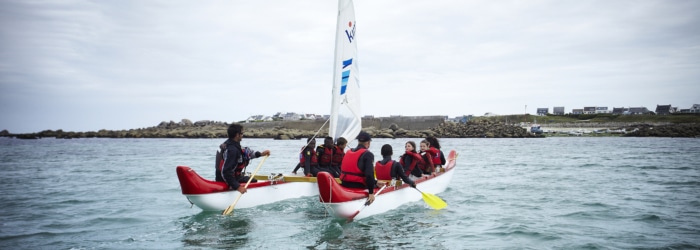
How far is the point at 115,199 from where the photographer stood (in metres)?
14.3

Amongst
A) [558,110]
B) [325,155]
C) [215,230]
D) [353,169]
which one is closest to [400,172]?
[353,169]

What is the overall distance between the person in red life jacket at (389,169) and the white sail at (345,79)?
386cm

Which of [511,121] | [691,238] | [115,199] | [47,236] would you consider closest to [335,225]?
[47,236]

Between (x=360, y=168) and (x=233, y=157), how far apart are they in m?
2.84

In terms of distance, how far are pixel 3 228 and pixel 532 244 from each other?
437 inches

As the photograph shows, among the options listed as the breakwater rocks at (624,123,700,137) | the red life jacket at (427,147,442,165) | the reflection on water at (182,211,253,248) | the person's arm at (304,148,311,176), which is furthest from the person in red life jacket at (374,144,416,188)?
the breakwater rocks at (624,123,700,137)

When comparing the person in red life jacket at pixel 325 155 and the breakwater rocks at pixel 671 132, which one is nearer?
the person in red life jacket at pixel 325 155

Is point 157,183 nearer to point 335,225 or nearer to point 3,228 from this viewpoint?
point 3,228

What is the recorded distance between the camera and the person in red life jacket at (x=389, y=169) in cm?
1015

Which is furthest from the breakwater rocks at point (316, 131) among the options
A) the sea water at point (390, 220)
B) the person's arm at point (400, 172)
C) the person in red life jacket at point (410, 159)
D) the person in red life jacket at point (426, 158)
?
the person's arm at point (400, 172)

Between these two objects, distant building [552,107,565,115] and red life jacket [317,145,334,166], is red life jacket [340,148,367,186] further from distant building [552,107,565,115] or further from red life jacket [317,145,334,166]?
distant building [552,107,565,115]

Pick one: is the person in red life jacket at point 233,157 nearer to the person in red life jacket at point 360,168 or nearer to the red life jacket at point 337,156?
the person in red life jacket at point 360,168

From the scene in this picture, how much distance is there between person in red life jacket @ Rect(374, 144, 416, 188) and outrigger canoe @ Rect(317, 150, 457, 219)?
33cm

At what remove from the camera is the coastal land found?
71375 mm
